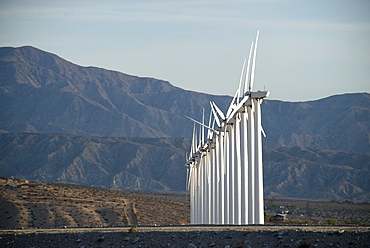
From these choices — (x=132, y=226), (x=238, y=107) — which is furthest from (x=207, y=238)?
(x=238, y=107)

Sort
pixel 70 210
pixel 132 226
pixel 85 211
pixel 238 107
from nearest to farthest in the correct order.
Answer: pixel 132 226, pixel 238 107, pixel 70 210, pixel 85 211

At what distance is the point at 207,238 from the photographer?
25828mm

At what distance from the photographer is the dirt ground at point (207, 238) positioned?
22141mm

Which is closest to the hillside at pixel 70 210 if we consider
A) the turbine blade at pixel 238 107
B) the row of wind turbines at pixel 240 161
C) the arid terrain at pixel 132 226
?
the arid terrain at pixel 132 226

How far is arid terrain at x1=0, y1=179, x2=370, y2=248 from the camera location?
2391cm

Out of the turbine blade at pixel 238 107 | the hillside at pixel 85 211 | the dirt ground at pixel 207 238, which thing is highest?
the turbine blade at pixel 238 107

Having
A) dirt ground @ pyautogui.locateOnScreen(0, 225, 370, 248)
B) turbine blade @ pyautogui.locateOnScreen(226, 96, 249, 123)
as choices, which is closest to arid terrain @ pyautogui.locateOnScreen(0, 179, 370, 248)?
dirt ground @ pyautogui.locateOnScreen(0, 225, 370, 248)

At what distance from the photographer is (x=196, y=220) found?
82688 millimetres

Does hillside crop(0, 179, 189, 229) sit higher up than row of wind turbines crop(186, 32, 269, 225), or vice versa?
row of wind turbines crop(186, 32, 269, 225)

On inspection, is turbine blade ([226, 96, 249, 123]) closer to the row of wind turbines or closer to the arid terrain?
the row of wind turbines

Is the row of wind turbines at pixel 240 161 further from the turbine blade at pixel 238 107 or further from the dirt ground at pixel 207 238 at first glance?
the dirt ground at pixel 207 238

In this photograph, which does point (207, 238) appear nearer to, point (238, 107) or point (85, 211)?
point (238, 107)

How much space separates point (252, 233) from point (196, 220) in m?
57.8

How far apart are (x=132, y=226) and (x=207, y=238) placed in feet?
34.9
